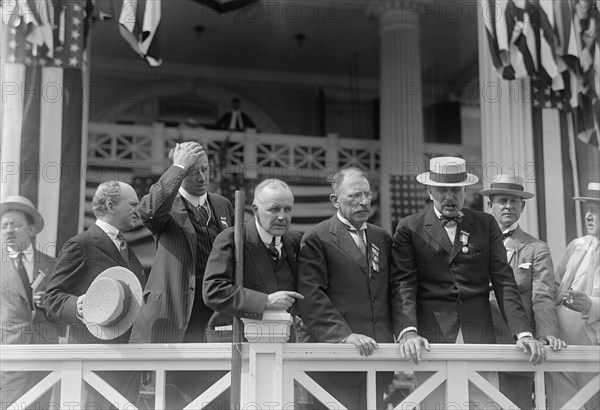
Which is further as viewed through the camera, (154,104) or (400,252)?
(154,104)

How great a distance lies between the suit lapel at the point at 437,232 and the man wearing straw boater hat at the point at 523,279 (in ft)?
2.04

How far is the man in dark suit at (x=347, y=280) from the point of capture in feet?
15.4

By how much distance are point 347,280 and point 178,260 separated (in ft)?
3.31

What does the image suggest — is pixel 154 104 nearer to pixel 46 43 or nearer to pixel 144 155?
pixel 144 155

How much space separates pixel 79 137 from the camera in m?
8.33

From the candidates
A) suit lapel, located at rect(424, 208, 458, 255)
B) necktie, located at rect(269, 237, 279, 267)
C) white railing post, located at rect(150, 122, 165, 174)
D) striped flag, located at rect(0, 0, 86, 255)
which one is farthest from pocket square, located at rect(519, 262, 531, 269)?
white railing post, located at rect(150, 122, 165, 174)

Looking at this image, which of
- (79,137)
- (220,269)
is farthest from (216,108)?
(220,269)

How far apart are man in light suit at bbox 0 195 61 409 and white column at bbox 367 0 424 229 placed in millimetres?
5999

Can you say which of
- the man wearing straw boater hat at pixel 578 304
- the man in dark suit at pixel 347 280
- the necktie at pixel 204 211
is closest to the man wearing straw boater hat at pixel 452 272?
the man in dark suit at pixel 347 280

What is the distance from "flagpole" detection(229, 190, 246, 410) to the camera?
4.33 metres

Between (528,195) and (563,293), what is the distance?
74cm

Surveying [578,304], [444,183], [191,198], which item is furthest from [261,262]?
[578,304]

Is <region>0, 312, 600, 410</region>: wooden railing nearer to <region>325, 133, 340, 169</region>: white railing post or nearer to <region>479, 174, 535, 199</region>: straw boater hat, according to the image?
<region>479, 174, 535, 199</region>: straw boater hat

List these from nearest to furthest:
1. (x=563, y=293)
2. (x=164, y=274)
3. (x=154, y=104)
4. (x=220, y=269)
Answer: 1. (x=220, y=269)
2. (x=164, y=274)
3. (x=563, y=293)
4. (x=154, y=104)
